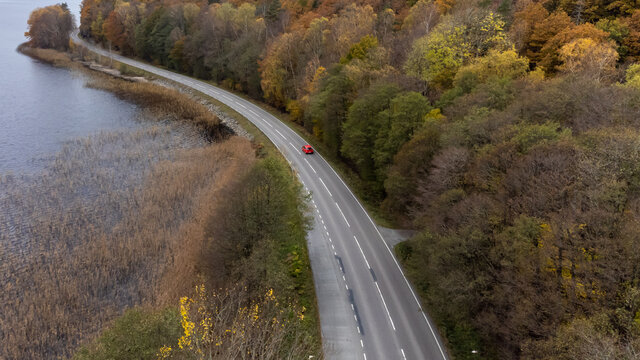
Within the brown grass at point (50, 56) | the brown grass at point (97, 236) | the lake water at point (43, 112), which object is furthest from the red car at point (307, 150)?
the brown grass at point (50, 56)

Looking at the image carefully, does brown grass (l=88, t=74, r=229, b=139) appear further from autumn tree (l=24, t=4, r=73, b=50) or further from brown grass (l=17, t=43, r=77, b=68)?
autumn tree (l=24, t=4, r=73, b=50)

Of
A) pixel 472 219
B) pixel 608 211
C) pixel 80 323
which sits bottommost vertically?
pixel 80 323

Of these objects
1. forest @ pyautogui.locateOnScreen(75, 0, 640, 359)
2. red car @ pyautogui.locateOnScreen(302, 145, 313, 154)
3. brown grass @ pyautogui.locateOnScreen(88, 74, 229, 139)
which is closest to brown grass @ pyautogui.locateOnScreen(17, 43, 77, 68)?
brown grass @ pyautogui.locateOnScreen(88, 74, 229, 139)

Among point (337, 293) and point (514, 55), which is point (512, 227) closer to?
point (337, 293)

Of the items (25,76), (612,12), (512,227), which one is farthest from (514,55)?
(25,76)

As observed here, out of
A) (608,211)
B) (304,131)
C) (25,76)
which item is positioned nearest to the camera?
(608,211)

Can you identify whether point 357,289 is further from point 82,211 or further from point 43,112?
point 43,112

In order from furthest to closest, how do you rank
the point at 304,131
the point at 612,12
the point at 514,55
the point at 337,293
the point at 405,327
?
the point at 304,131 → the point at 612,12 → the point at 514,55 → the point at 337,293 → the point at 405,327
